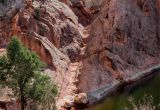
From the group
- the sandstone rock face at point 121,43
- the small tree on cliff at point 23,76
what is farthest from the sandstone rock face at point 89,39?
the small tree on cliff at point 23,76

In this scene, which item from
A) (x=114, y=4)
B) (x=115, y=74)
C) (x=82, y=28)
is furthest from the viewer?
(x=82, y=28)

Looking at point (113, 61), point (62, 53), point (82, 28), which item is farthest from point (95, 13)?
point (113, 61)

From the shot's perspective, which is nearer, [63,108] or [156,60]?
[63,108]

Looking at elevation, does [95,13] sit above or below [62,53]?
above

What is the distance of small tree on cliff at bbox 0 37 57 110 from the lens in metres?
20.7

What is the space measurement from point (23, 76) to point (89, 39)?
1590 cm

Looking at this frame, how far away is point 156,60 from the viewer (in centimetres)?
3184

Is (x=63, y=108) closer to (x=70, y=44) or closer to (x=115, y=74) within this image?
(x=115, y=74)

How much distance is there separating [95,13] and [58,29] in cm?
892

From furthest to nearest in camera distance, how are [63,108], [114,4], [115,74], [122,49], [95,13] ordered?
[95,13] < [114,4] < [122,49] < [115,74] < [63,108]

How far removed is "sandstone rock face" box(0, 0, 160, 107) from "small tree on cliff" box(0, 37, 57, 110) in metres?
6.37

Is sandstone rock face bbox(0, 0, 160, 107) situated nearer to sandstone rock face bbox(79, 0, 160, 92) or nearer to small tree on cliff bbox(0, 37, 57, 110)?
sandstone rock face bbox(79, 0, 160, 92)

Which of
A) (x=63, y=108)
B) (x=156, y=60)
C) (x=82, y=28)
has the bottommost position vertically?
(x=63, y=108)

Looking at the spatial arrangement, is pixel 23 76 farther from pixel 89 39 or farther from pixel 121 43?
pixel 89 39
